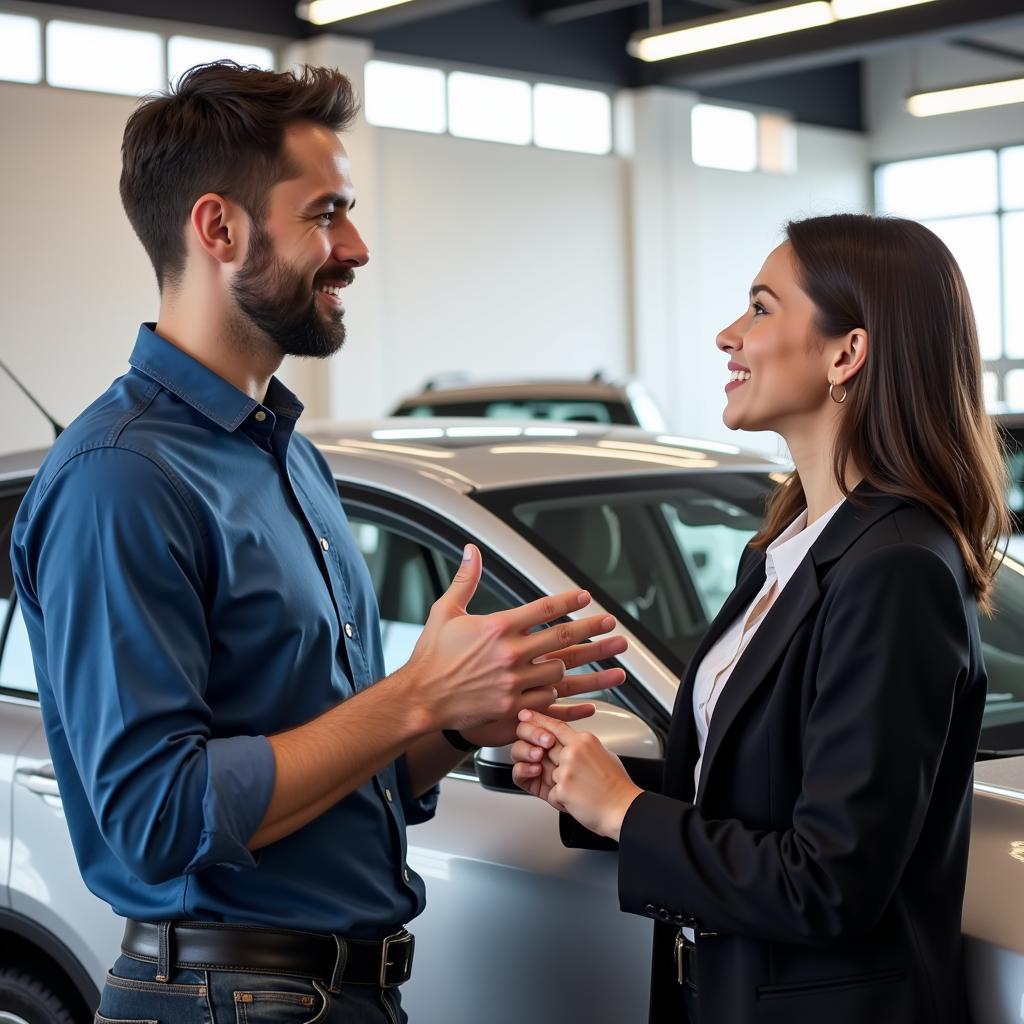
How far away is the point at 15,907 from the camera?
8.01 ft

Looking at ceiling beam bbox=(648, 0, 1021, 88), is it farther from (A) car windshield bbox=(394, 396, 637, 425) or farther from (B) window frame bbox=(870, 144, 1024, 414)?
(A) car windshield bbox=(394, 396, 637, 425)

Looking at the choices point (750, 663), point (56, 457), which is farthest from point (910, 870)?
point (56, 457)

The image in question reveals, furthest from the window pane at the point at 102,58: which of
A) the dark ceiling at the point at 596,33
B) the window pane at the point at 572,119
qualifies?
the window pane at the point at 572,119

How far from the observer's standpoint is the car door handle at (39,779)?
2.35m

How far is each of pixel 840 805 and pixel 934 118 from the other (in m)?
17.2

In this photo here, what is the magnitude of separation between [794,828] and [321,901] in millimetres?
525

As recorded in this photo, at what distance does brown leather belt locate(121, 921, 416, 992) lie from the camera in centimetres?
155

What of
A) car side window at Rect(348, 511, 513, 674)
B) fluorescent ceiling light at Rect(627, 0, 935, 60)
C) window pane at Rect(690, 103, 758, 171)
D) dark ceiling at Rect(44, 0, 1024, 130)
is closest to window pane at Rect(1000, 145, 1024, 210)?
dark ceiling at Rect(44, 0, 1024, 130)

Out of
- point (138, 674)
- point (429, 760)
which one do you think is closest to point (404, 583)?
point (429, 760)

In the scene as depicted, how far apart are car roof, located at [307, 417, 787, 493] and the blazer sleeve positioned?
3.46 feet

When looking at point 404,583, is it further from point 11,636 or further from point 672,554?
point 11,636

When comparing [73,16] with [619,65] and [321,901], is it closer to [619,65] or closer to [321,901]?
[619,65]

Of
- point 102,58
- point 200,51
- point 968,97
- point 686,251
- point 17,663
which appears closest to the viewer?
point 17,663

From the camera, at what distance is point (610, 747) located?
1816mm
